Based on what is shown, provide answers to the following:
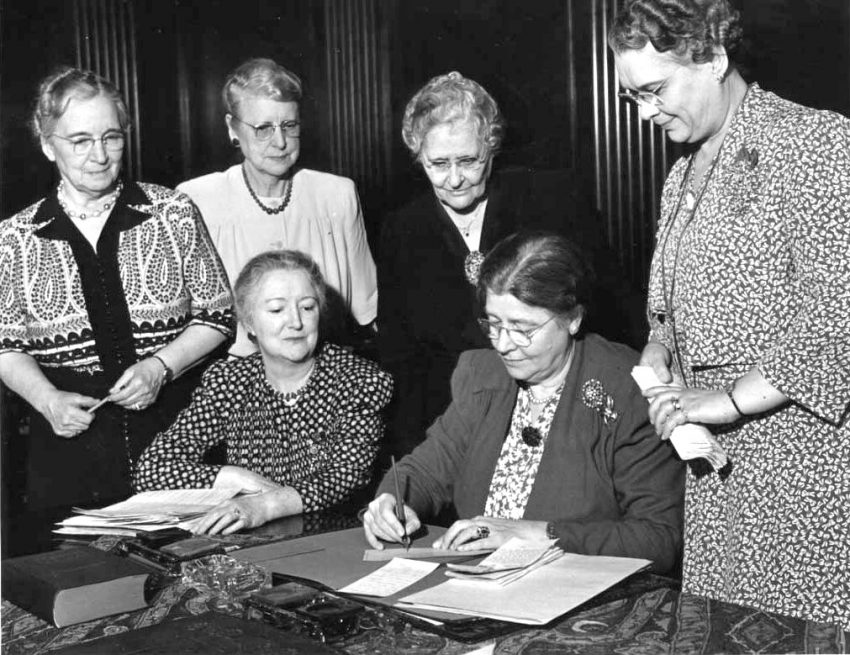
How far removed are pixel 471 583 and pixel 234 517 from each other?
0.71m

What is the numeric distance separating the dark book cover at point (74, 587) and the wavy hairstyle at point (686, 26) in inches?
49.7

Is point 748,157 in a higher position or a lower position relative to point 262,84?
lower

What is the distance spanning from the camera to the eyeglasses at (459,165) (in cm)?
267

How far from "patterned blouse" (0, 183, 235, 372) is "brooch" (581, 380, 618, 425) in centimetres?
131

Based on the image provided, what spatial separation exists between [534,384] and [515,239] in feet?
1.10

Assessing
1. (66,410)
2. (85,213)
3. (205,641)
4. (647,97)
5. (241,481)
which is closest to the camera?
(205,641)

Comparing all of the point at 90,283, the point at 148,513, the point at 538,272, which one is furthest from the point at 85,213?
the point at 538,272

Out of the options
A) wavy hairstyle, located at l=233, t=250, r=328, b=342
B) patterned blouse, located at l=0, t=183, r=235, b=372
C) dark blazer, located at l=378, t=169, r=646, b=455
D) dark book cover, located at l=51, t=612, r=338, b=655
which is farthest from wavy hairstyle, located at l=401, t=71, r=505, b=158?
dark book cover, located at l=51, t=612, r=338, b=655

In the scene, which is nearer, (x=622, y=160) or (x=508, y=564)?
(x=508, y=564)

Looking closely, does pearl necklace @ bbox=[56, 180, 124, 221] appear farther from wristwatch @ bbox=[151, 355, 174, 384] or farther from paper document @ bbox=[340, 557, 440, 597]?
paper document @ bbox=[340, 557, 440, 597]

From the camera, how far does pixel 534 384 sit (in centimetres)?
230

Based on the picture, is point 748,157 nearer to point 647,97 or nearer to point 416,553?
point 647,97

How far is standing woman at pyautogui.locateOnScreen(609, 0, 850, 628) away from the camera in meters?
1.71

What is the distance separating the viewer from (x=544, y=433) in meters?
2.25
